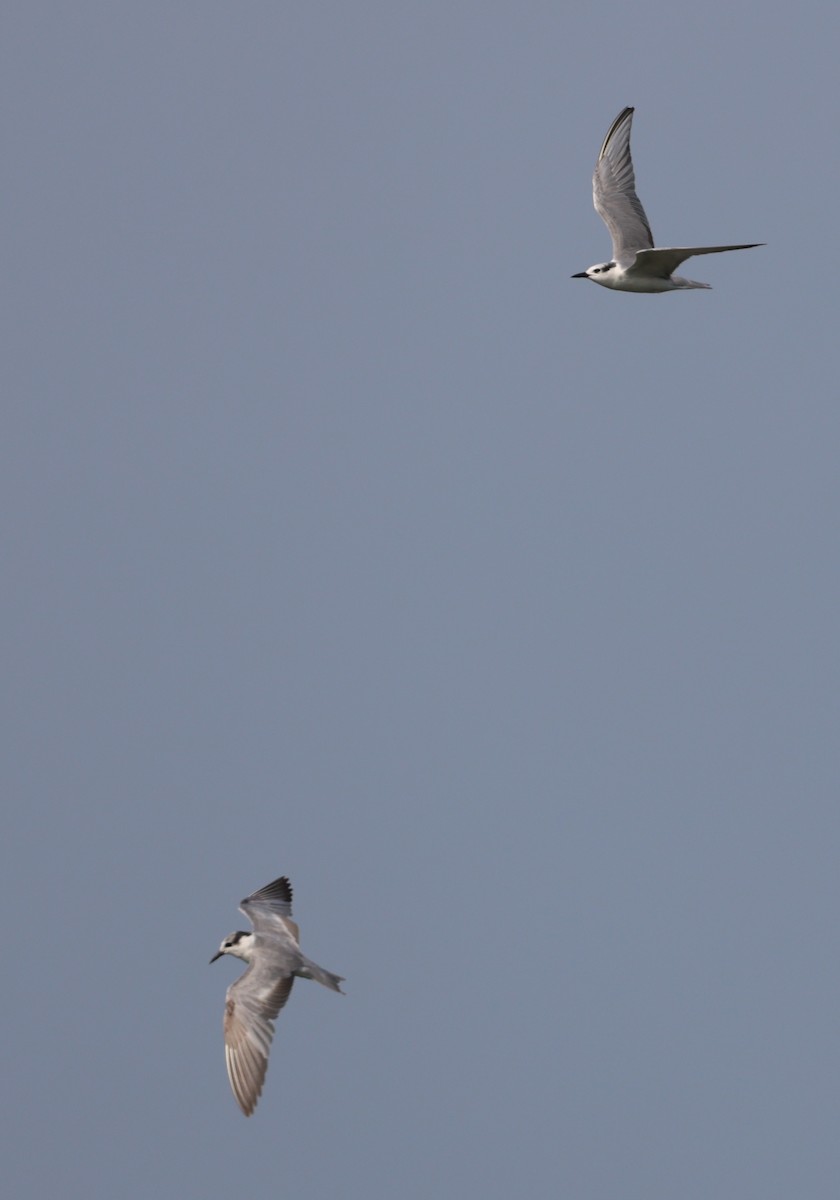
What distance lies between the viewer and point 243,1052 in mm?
26016

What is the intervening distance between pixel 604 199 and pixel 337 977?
1166cm

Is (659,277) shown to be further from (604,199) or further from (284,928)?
(284,928)

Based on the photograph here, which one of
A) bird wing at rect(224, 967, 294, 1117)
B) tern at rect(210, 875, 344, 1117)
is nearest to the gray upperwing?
tern at rect(210, 875, 344, 1117)

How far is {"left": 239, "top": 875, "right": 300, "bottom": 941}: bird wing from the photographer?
2914 cm

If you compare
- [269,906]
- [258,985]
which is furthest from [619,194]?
Answer: [258,985]

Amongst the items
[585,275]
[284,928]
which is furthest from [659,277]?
[284,928]

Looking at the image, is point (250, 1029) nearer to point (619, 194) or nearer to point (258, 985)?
point (258, 985)

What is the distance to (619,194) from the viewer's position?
30609 millimetres

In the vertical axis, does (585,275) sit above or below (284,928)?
above

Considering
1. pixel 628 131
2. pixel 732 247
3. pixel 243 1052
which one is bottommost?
pixel 243 1052

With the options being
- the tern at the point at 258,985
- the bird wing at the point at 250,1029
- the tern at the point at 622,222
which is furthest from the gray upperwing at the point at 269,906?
the tern at the point at 622,222

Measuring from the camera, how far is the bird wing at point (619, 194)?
30.4 meters

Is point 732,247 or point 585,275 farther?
point 585,275

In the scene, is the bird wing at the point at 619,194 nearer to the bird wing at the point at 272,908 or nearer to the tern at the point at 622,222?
the tern at the point at 622,222
